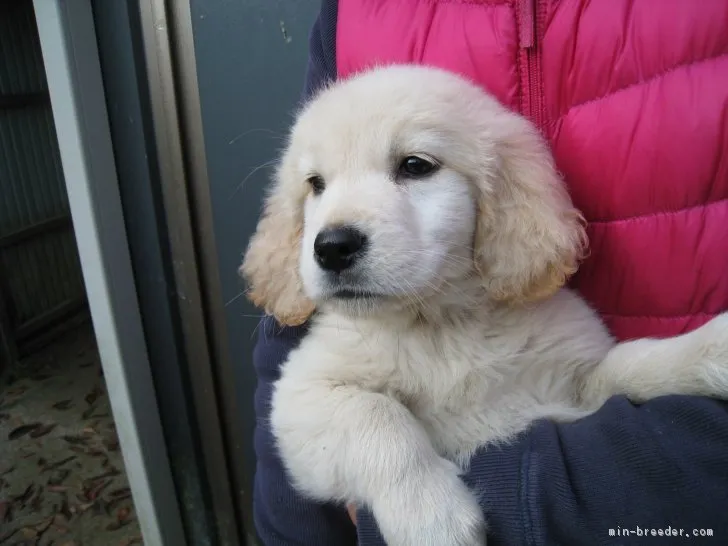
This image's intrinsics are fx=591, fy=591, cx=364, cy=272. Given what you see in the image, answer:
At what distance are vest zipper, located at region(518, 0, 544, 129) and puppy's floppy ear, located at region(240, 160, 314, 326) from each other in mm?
620

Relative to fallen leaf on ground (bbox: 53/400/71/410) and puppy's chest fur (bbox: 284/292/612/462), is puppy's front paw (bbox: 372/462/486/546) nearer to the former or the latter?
puppy's chest fur (bbox: 284/292/612/462)

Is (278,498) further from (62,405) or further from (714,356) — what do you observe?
(62,405)

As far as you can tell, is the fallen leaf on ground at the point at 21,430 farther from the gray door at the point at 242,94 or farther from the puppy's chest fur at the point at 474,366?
the puppy's chest fur at the point at 474,366

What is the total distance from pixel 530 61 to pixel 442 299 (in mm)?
593

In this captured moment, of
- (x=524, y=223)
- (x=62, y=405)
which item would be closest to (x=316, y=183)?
(x=524, y=223)

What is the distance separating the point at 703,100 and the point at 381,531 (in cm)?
108

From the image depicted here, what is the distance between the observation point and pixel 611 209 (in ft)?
4.50

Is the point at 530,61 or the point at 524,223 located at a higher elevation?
the point at 530,61

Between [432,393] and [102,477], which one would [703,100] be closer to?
[432,393]

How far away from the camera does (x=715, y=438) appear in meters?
0.99

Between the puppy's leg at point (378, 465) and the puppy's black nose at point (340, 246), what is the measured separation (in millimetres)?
307

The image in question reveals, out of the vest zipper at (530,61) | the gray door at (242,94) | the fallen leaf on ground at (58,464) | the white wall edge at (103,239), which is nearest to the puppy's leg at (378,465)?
the vest zipper at (530,61)

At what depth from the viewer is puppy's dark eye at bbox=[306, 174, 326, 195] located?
1522 millimetres

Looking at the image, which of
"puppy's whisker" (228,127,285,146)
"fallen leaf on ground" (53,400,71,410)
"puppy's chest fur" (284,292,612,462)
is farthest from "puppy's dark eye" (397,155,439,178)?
"fallen leaf on ground" (53,400,71,410)
